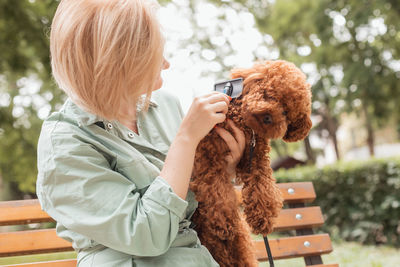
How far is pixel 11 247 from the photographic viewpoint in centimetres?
231

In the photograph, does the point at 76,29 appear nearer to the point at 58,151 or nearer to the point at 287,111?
the point at 58,151

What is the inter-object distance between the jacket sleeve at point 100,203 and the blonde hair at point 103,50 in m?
0.21

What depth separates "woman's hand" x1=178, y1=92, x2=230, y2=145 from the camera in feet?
5.22

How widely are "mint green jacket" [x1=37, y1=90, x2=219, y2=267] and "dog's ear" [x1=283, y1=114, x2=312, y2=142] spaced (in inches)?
21.9

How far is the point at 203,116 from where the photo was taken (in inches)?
62.5

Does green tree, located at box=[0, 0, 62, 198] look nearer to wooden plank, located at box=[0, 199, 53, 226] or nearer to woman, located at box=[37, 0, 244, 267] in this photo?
wooden plank, located at box=[0, 199, 53, 226]

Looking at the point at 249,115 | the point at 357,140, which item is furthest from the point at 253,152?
the point at 357,140

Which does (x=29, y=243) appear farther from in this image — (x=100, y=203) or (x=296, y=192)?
(x=296, y=192)

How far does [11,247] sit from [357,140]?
42.8 m

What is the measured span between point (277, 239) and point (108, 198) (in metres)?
1.54

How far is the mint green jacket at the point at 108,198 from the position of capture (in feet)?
4.95

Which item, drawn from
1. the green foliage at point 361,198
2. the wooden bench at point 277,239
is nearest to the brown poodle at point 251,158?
the wooden bench at point 277,239

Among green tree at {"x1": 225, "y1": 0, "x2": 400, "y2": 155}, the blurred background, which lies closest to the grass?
the blurred background

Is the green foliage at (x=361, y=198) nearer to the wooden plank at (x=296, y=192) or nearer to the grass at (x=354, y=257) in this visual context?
the grass at (x=354, y=257)
